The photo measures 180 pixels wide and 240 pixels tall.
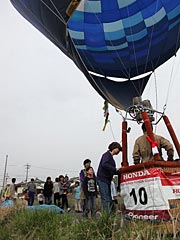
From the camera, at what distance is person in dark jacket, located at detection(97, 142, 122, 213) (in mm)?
4762

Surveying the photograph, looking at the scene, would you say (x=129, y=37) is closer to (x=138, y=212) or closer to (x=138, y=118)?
(x=138, y=118)

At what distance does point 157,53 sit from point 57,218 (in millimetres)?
5466

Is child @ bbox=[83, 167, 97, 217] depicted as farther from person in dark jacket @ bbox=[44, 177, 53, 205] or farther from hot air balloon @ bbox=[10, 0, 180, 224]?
person in dark jacket @ bbox=[44, 177, 53, 205]

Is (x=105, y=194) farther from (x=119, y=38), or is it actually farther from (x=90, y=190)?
(x=119, y=38)

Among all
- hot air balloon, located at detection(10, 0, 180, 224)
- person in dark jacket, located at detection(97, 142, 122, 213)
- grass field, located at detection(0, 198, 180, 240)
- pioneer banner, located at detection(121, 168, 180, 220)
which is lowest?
grass field, located at detection(0, 198, 180, 240)

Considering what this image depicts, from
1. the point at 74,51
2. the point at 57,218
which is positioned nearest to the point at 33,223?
the point at 57,218

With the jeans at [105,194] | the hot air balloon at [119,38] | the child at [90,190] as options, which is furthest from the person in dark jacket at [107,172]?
the hot air balloon at [119,38]

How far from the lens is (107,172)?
15.9ft

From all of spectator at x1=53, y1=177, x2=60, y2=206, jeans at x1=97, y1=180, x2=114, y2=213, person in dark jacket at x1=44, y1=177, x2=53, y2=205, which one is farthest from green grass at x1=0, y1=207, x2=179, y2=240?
person in dark jacket at x1=44, y1=177, x2=53, y2=205

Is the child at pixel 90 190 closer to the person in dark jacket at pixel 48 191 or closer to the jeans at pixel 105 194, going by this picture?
the jeans at pixel 105 194

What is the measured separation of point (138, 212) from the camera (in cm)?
375

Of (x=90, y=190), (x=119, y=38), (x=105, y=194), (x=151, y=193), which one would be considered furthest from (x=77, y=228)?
(x=119, y=38)

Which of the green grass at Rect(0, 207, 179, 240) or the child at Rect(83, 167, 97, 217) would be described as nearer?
the green grass at Rect(0, 207, 179, 240)

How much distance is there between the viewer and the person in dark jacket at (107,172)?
15.6ft
